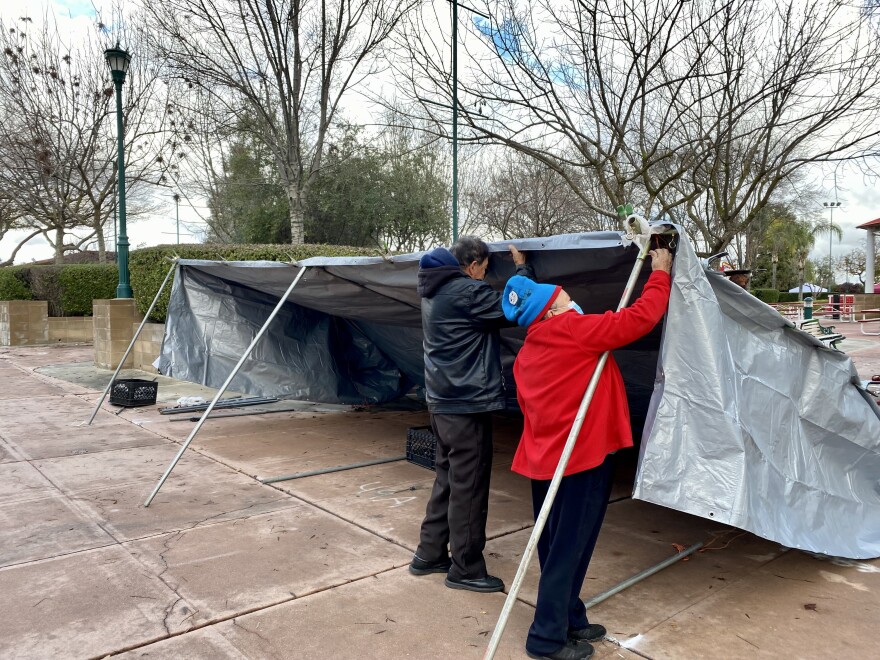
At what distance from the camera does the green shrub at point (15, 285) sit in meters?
19.5

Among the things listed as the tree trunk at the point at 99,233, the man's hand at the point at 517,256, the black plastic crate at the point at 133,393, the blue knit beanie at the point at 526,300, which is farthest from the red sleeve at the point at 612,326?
the tree trunk at the point at 99,233

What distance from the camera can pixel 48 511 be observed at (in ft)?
15.8

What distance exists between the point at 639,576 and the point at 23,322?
1934cm

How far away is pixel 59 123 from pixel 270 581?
19.7 meters

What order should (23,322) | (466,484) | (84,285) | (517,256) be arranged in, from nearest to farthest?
(466,484), (517,256), (23,322), (84,285)

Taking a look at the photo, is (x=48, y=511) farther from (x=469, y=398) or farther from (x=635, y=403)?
(x=635, y=403)

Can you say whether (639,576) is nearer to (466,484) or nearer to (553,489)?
(466,484)

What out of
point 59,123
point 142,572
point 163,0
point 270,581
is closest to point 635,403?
point 270,581

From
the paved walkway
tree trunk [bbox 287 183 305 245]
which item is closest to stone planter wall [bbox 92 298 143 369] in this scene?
tree trunk [bbox 287 183 305 245]

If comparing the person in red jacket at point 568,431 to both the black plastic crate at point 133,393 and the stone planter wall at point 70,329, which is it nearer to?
the black plastic crate at point 133,393

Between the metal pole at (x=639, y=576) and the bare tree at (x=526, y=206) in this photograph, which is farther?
the bare tree at (x=526, y=206)

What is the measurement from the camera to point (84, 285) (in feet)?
61.3

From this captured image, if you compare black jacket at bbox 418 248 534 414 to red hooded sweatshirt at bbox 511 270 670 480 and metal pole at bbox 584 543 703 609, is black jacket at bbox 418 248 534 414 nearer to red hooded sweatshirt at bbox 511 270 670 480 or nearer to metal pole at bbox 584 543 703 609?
red hooded sweatshirt at bbox 511 270 670 480

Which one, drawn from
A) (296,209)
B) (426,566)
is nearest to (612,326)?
(426,566)
